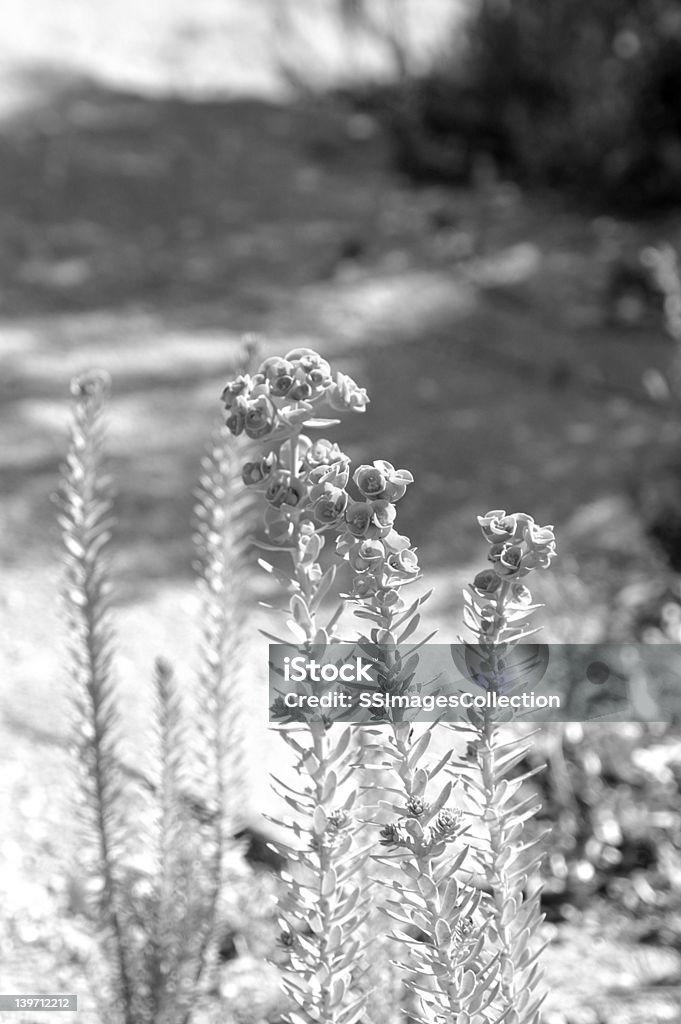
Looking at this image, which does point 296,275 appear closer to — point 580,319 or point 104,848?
point 580,319

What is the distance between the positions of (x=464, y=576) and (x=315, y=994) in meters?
2.34

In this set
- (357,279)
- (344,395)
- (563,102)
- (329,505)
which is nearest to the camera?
(329,505)

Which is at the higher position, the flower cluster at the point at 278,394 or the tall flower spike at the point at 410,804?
the flower cluster at the point at 278,394

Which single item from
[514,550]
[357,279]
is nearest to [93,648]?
[514,550]

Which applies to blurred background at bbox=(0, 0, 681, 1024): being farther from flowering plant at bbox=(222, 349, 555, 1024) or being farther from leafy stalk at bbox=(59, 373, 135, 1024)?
flowering plant at bbox=(222, 349, 555, 1024)

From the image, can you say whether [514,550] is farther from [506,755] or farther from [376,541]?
[506,755]

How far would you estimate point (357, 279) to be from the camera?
17.7 feet

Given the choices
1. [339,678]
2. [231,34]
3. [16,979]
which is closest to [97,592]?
[339,678]

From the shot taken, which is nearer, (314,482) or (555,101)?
(314,482)

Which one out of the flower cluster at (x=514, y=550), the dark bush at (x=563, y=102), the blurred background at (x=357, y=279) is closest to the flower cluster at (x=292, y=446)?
the flower cluster at (x=514, y=550)

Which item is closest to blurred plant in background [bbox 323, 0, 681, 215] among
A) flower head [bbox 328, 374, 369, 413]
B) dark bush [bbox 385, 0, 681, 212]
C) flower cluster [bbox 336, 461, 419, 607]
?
dark bush [bbox 385, 0, 681, 212]

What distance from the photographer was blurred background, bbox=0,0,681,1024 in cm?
340

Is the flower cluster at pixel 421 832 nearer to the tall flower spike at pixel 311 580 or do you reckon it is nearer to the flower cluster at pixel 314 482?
the tall flower spike at pixel 311 580

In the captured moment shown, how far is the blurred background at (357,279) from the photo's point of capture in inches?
134
